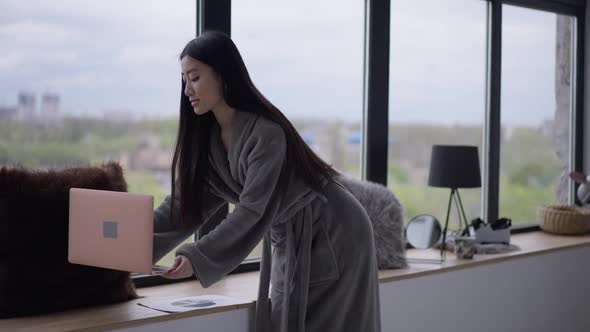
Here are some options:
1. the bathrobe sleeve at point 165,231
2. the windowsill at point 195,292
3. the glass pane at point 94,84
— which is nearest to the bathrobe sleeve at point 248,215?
the bathrobe sleeve at point 165,231

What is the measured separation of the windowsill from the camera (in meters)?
2.17

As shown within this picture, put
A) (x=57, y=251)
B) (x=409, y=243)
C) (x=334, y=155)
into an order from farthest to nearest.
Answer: (x=409, y=243) → (x=334, y=155) → (x=57, y=251)

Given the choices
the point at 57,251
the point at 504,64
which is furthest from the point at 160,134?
the point at 504,64

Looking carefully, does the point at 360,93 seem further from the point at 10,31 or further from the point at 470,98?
the point at 10,31

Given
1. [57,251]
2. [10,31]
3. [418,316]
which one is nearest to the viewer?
[57,251]

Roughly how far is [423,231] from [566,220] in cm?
125

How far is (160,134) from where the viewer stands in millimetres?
2816

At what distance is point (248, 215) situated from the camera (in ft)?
6.96

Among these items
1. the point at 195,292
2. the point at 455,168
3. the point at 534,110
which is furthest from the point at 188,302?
the point at 534,110

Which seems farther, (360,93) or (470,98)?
(470,98)

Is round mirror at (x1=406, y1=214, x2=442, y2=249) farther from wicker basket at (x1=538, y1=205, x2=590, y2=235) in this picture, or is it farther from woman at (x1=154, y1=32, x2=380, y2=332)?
wicker basket at (x1=538, y1=205, x2=590, y2=235)

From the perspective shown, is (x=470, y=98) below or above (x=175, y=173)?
above

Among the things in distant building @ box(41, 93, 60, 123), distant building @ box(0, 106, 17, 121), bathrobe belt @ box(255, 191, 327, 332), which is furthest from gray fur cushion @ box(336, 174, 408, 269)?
distant building @ box(0, 106, 17, 121)

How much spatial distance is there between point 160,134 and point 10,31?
661 millimetres
